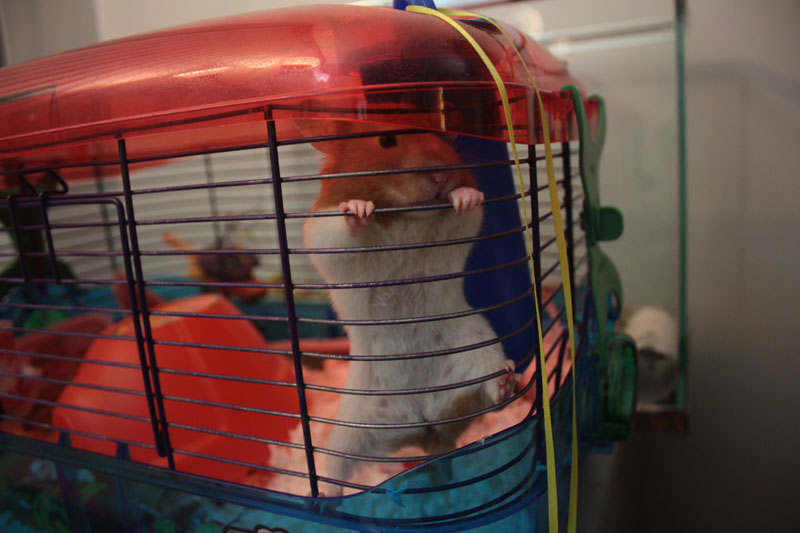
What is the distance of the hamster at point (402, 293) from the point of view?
1.65 ft

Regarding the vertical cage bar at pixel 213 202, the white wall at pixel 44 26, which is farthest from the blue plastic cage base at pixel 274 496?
the white wall at pixel 44 26

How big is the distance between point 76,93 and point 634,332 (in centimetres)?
92

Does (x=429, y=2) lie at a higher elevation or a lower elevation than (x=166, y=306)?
higher

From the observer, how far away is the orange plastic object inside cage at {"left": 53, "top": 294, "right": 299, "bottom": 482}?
0.75m

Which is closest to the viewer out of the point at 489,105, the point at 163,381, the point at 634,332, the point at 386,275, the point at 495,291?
the point at 489,105

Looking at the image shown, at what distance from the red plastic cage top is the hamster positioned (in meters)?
0.10

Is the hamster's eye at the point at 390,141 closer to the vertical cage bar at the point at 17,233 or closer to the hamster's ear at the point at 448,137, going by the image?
the hamster's ear at the point at 448,137

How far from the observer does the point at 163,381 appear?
0.80m

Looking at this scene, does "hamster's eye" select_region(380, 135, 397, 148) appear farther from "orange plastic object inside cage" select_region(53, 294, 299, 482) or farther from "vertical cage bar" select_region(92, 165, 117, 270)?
"vertical cage bar" select_region(92, 165, 117, 270)

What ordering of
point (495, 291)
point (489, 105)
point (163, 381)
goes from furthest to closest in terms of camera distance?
point (163, 381) < point (495, 291) < point (489, 105)

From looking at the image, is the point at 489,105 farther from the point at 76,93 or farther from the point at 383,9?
the point at 76,93

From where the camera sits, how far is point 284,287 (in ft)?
1.49

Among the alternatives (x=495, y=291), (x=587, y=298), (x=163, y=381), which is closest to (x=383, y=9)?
(x=495, y=291)

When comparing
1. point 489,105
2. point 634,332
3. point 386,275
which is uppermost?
point 489,105
